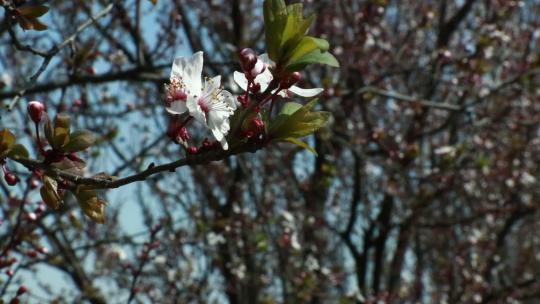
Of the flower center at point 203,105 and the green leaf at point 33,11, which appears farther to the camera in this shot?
the green leaf at point 33,11

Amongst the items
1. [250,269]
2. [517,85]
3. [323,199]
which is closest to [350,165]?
[323,199]

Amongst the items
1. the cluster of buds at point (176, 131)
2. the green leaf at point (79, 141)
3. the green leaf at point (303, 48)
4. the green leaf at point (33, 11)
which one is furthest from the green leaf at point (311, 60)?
the green leaf at point (33, 11)

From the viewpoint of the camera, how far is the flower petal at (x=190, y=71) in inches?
46.8

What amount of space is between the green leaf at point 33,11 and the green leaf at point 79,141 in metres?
0.44

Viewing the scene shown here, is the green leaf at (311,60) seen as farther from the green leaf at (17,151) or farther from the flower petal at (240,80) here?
the green leaf at (17,151)

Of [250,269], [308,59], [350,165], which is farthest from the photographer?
[350,165]

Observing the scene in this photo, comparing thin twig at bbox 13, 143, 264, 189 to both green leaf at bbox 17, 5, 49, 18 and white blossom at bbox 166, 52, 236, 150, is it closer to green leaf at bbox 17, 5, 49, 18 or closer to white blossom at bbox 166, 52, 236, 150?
white blossom at bbox 166, 52, 236, 150

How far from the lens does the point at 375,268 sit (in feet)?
22.1

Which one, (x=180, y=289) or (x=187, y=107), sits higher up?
(x=180, y=289)

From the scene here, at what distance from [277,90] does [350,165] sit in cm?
618

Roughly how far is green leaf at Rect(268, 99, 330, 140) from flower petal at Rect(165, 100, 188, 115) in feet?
0.51

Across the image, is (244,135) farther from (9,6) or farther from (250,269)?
(250,269)

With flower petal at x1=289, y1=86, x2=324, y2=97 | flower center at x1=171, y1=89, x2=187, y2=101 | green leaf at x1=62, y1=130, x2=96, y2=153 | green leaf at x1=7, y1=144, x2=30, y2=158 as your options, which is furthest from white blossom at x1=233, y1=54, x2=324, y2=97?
green leaf at x1=7, y1=144, x2=30, y2=158

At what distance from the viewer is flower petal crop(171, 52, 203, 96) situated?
46.8 inches
